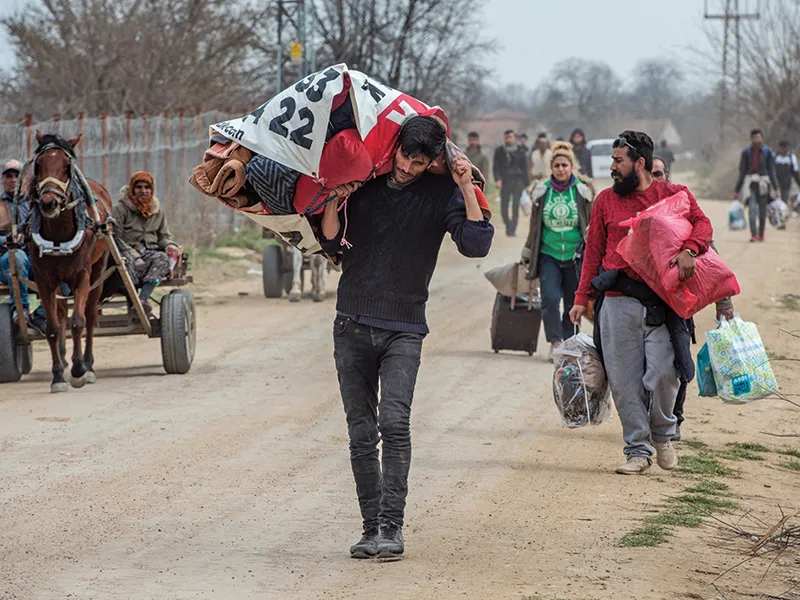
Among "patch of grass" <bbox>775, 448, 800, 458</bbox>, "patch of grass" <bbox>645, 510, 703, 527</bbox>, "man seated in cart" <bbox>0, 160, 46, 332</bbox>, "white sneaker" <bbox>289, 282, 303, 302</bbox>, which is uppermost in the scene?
"man seated in cart" <bbox>0, 160, 46, 332</bbox>

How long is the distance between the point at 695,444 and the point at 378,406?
145 inches

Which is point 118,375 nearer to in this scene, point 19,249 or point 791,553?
point 19,249

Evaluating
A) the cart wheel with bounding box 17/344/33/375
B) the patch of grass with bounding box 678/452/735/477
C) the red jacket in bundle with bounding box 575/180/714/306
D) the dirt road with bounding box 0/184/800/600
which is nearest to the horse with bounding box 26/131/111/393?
the dirt road with bounding box 0/184/800/600

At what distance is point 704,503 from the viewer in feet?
24.0

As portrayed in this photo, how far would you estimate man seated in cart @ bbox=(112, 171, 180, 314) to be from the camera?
11758 mm

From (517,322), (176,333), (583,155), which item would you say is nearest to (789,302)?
(517,322)

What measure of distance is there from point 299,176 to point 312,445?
330cm

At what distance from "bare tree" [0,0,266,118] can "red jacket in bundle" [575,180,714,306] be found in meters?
19.0

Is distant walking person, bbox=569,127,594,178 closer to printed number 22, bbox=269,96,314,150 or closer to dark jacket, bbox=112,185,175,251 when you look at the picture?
dark jacket, bbox=112,185,175,251

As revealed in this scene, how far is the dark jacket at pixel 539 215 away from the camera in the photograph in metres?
11.2

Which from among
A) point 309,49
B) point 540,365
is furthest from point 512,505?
point 309,49

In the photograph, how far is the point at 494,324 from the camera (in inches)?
502

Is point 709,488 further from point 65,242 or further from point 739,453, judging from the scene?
point 65,242

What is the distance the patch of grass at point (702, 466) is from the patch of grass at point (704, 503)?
0.66 m
